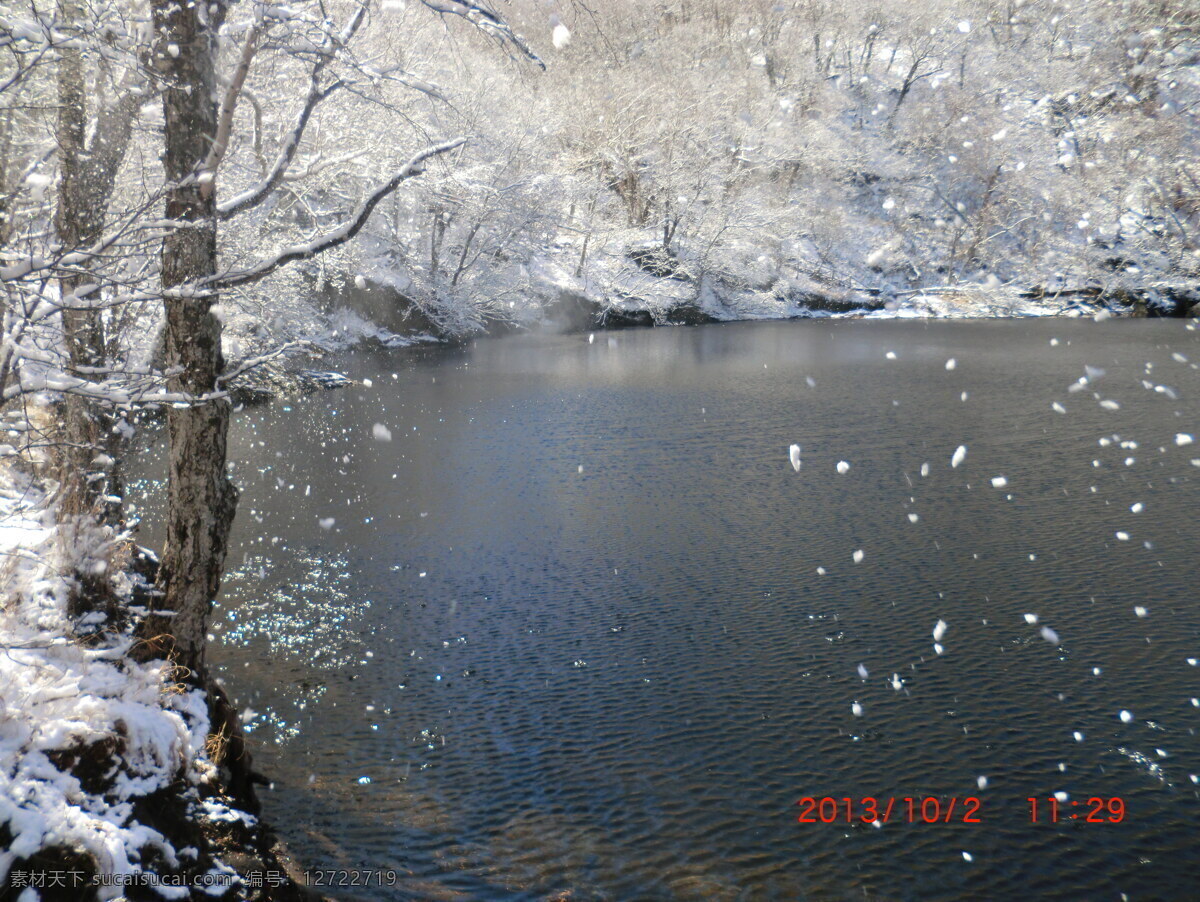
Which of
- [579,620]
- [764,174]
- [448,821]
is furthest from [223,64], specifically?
[764,174]

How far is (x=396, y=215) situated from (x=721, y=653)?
29932mm

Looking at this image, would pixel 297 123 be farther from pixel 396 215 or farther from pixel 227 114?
pixel 396 215

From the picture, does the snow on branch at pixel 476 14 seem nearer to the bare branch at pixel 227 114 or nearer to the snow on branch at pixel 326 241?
the snow on branch at pixel 326 241

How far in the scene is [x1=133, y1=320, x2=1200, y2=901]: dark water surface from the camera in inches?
233

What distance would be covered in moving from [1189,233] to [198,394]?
57.4 m

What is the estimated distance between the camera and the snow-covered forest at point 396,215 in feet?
16.3

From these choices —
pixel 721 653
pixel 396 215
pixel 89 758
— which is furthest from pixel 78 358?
pixel 396 215

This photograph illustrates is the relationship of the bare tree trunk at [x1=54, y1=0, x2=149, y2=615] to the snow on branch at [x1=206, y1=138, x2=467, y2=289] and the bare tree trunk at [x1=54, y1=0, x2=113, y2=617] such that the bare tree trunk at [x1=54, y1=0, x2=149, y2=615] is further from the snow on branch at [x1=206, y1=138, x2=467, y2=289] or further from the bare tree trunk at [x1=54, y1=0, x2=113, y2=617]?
the snow on branch at [x1=206, y1=138, x2=467, y2=289]

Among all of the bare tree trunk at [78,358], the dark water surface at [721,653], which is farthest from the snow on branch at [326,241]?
the dark water surface at [721,653]

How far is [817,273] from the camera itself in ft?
167
